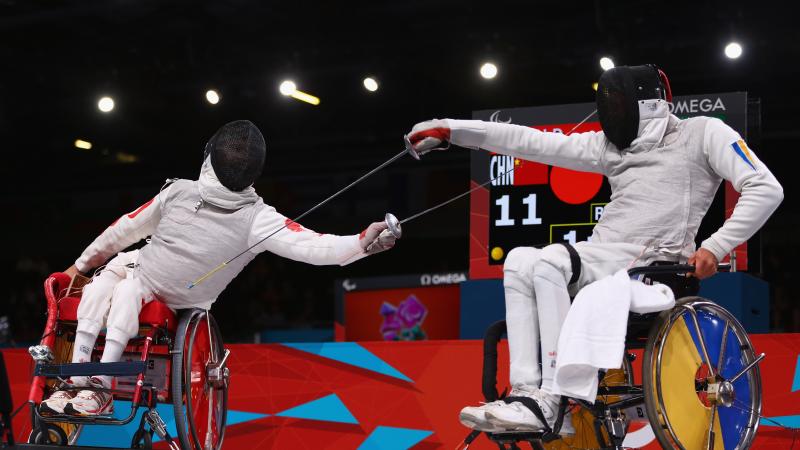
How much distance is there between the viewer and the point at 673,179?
291cm

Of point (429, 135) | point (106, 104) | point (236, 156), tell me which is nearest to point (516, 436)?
point (429, 135)

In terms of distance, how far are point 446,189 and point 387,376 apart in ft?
23.7

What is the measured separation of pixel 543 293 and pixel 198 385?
1.24 meters

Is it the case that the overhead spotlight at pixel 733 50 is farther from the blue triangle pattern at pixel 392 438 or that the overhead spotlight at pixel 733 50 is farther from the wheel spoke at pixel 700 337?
the wheel spoke at pixel 700 337

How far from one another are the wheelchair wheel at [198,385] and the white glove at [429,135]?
3.04ft

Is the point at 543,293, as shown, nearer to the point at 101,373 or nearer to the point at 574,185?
the point at 101,373

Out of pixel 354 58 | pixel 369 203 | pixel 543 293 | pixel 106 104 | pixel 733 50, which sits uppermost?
pixel 354 58

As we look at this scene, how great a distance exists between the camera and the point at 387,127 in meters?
10.5

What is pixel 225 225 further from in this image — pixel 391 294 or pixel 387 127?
pixel 387 127

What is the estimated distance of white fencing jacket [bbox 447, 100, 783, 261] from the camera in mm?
2807

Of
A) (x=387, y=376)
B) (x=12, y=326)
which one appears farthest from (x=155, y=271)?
(x=12, y=326)

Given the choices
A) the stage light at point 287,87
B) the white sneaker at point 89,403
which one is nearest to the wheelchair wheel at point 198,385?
the white sneaker at point 89,403

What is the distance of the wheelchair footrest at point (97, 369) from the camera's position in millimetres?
3094

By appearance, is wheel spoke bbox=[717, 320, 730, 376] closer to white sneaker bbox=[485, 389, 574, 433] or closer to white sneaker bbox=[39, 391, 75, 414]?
white sneaker bbox=[485, 389, 574, 433]
